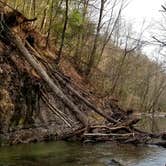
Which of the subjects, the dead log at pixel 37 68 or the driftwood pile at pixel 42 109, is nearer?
the driftwood pile at pixel 42 109

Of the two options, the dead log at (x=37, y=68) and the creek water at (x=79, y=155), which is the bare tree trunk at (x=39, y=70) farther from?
the creek water at (x=79, y=155)

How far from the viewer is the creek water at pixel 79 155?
50.9 feet

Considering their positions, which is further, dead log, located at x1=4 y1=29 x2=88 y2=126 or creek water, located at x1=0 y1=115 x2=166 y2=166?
dead log, located at x1=4 y1=29 x2=88 y2=126

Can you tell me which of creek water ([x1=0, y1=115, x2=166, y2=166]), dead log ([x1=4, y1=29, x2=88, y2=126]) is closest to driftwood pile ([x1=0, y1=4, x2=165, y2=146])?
dead log ([x1=4, y1=29, x2=88, y2=126])

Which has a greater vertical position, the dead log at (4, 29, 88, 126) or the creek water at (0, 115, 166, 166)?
the dead log at (4, 29, 88, 126)

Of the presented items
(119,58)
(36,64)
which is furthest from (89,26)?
(36,64)

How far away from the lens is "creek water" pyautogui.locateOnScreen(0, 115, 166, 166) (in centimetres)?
1552

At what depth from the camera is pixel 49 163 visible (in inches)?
597

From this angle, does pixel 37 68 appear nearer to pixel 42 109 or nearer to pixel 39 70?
pixel 39 70

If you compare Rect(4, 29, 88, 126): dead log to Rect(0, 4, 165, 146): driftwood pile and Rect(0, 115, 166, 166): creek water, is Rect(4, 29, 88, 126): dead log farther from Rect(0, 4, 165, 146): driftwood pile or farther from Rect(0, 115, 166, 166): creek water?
Rect(0, 115, 166, 166): creek water

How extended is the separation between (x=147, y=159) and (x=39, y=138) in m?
5.07

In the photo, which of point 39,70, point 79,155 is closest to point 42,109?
point 39,70

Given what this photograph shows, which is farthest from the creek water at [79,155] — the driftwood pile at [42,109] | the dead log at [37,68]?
the dead log at [37,68]

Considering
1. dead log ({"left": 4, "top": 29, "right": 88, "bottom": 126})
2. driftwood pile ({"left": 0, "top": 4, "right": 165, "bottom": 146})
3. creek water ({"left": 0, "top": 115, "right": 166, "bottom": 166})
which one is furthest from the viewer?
dead log ({"left": 4, "top": 29, "right": 88, "bottom": 126})
